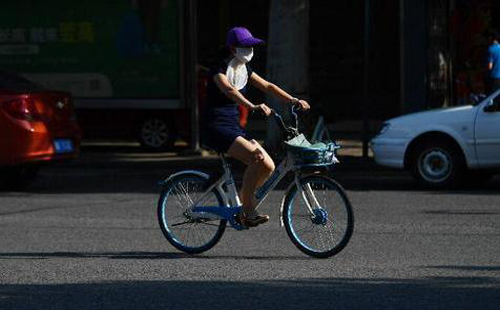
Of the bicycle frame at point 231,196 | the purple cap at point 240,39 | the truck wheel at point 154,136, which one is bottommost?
the truck wheel at point 154,136

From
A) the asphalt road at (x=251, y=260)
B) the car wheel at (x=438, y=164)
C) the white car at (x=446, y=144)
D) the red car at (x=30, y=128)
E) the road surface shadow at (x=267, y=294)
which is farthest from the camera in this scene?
the car wheel at (x=438, y=164)

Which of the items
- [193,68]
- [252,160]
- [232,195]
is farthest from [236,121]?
[193,68]

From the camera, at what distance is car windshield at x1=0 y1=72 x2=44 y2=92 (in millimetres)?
16000

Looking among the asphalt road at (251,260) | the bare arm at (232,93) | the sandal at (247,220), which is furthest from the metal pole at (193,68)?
the bare arm at (232,93)

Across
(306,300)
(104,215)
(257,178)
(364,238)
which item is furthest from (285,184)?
(306,300)

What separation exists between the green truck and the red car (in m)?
5.62

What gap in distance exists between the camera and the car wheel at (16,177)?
54.5 ft

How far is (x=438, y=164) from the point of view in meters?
16.3

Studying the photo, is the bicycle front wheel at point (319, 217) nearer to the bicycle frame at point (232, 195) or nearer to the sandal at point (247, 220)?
the bicycle frame at point (232, 195)

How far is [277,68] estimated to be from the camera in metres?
20.4

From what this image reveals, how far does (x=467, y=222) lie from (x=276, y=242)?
215 centimetres

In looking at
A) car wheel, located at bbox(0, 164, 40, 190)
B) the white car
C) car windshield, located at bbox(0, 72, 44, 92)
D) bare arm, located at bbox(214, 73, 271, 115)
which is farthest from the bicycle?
car wheel, located at bbox(0, 164, 40, 190)

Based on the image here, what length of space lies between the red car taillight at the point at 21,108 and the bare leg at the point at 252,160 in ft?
19.4

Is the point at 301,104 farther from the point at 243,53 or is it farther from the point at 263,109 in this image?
the point at 243,53
